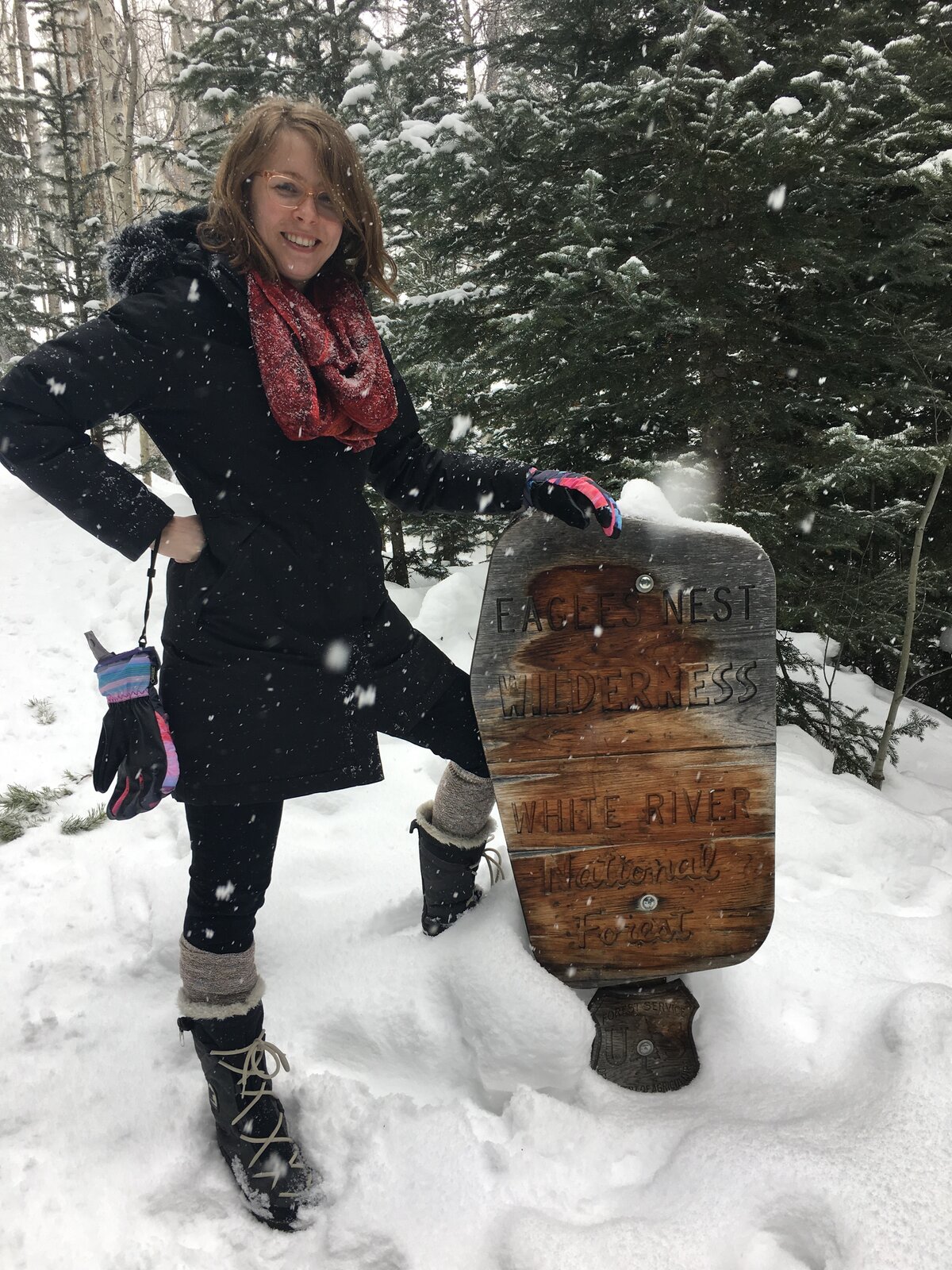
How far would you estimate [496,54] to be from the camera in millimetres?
4766

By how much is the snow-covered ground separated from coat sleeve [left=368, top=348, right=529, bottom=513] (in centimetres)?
116

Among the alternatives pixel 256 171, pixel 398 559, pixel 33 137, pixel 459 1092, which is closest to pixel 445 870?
pixel 459 1092

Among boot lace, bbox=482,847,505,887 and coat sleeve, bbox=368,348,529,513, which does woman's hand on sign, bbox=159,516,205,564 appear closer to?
coat sleeve, bbox=368,348,529,513

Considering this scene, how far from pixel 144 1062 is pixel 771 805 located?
177 centimetres

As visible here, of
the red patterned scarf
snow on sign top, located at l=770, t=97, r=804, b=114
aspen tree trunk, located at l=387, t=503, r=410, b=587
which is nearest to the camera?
the red patterned scarf

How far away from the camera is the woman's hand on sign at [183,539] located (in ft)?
5.29

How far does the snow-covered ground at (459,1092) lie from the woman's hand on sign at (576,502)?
114cm

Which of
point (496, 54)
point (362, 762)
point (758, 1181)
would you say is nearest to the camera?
point (758, 1181)

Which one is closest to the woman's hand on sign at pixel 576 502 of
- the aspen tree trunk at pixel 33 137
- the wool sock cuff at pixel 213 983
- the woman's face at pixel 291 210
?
the woman's face at pixel 291 210

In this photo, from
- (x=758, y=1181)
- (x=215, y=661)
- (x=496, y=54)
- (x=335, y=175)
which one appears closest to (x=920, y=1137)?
(x=758, y=1181)

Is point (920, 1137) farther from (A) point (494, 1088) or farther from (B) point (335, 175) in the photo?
(B) point (335, 175)

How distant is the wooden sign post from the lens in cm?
189

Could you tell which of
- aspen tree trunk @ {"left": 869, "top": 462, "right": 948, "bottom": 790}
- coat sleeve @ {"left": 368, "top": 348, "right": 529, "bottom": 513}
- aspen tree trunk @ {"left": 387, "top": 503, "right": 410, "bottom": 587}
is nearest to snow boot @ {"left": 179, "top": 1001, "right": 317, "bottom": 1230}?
coat sleeve @ {"left": 368, "top": 348, "right": 529, "bottom": 513}

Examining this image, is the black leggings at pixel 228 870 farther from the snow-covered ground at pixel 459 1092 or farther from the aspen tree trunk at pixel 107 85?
the aspen tree trunk at pixel 107 85
